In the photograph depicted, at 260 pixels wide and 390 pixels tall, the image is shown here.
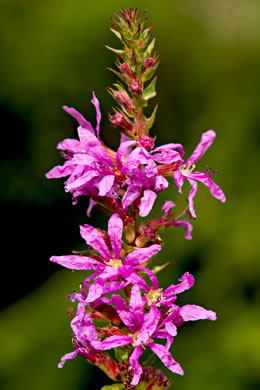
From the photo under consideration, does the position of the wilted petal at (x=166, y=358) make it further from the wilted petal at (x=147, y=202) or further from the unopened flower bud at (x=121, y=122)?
the unopened flower bud at (x=121, y=122)

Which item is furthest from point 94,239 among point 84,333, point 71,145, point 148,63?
point 148,63

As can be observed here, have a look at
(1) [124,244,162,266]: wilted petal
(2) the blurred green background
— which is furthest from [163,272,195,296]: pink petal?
(2) the blurred green background

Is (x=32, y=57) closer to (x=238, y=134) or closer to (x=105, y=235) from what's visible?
(x=238, y=134)

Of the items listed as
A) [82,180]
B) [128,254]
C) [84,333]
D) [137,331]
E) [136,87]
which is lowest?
[84,333]

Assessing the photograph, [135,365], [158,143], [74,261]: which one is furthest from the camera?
[158,143]

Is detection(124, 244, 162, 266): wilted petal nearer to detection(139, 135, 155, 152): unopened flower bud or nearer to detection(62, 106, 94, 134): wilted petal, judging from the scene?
detection(139, 135, 155, 152): unopened flower bud

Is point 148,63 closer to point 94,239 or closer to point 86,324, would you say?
point 94,239

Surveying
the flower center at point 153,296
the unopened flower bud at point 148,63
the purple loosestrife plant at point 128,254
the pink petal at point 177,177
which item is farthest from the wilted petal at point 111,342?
the unopened flower bud at point 148,63
